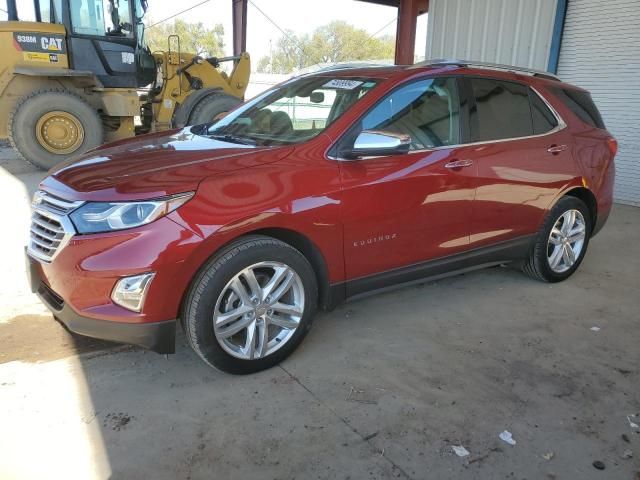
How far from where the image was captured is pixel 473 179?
3.69m

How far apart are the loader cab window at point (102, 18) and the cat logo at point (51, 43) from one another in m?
0.33

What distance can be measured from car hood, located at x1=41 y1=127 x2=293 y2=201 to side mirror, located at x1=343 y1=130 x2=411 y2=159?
39cm

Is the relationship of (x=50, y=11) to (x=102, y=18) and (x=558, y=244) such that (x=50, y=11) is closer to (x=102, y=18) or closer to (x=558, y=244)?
(x=102, y=18)

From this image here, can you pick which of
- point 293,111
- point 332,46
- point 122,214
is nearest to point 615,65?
point 293,111

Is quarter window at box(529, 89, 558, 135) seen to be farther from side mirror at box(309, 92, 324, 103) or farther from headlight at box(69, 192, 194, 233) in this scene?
headlight at box(69, 192, 194, 233)

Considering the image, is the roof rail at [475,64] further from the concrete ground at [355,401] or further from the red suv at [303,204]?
the concrete ground at [355,401]

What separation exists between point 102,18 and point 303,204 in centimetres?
806

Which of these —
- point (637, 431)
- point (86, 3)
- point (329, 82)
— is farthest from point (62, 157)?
point (637, 431)

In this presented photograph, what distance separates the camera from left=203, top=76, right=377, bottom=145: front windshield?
132 inches

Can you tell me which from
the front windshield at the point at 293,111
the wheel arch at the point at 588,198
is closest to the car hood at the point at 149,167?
the front windshield at the point at 293,111

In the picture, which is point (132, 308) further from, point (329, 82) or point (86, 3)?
A: point (86, 3)

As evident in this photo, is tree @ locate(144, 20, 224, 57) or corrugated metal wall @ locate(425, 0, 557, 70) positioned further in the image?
tree @ locate(144, 20, 224, 57)

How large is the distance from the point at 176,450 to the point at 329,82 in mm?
2559

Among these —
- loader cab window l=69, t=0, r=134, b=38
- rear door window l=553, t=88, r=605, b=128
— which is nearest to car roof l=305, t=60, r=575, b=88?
rear door window l=553, t=88, r=605, b=128
